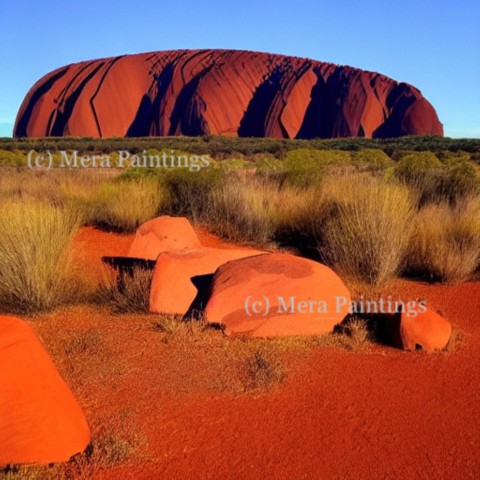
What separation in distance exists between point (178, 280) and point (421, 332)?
7.94ft

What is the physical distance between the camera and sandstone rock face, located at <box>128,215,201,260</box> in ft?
23.9

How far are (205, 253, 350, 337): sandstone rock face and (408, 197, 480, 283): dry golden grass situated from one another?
1.96 meters

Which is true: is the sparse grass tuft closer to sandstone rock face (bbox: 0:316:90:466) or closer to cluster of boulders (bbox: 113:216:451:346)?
cluster of boulders (bbox: 113:216:451:346)

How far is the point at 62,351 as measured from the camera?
15.0ft

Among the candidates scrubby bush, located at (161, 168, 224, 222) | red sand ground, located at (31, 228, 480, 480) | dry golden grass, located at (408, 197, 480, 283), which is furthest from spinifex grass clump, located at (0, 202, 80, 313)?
dry golden grass, located at (408, 197, 480, 283)

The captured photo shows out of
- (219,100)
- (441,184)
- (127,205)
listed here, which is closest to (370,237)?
(127,205)

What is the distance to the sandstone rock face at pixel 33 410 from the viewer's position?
114 inches

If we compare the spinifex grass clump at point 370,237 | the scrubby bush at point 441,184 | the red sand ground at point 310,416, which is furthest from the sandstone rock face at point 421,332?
the scrubby bush at point 441,184

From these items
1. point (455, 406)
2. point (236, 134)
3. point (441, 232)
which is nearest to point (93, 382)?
point (455, 406)

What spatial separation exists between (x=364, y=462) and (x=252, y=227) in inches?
250

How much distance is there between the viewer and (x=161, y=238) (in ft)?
24.0

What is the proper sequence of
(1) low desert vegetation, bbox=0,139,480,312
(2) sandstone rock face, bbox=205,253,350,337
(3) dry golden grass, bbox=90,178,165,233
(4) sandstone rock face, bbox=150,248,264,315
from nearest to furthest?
1. (2) sandstone rock face, bbox=205,253,350,337
2. (4) sandstone rock face, bbox=150,248,264,315
3. (1) low desert vegetation, bbox=0,139,480,312
4. (3) dry golden grass, bbox=90,178,165,233

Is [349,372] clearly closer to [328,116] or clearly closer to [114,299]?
[114,299]

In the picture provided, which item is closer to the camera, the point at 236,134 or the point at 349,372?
the point at 349,372
